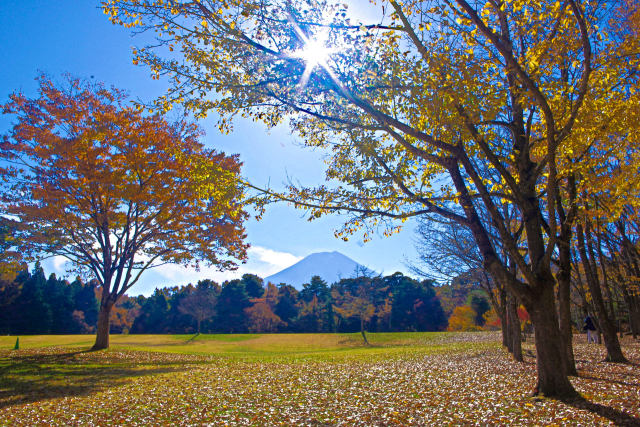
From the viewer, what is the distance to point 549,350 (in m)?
7.83

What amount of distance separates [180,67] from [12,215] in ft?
49.7

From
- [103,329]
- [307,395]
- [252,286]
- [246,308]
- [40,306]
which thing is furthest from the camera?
[252,286]

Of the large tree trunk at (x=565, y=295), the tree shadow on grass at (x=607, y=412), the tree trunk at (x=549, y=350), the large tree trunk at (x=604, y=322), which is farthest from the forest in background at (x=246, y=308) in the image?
the tree shadow on grass at (x=607, y=412)

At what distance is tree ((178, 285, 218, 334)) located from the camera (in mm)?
56650

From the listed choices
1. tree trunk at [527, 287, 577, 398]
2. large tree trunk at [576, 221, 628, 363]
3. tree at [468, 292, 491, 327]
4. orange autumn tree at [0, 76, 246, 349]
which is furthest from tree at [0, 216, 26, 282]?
tree at [468, 292, 491, 327]

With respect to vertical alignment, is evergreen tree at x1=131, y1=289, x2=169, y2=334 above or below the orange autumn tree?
below

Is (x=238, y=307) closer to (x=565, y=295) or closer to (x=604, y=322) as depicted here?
(x=604, y=322)

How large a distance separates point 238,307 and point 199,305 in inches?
396

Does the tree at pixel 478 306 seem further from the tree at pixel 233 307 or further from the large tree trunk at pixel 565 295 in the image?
the large tree trunk at pixel 565 295

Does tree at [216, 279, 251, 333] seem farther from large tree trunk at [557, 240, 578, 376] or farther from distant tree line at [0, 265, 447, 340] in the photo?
large tree trunk at [557, 240, 578, 376]

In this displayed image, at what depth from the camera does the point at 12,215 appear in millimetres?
17938

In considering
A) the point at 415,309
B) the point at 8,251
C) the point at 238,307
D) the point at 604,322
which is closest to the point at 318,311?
the point at 238,307

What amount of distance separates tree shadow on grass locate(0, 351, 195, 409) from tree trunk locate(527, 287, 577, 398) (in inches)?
421

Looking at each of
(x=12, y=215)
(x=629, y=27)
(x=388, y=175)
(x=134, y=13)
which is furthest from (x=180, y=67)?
(x=12, y=215)
